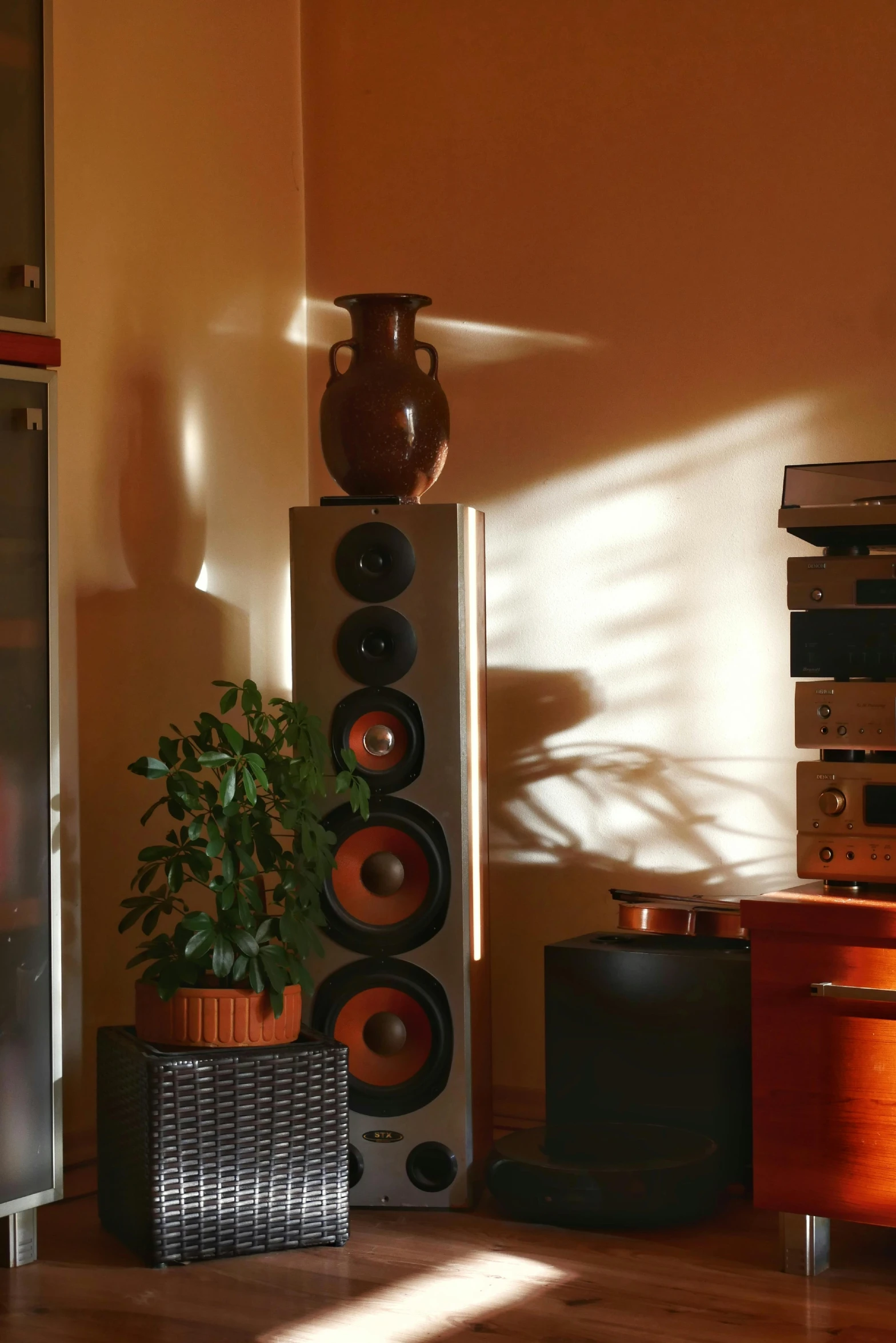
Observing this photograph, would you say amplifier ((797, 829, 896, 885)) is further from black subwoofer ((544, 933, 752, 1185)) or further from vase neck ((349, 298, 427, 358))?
vase neck ((349, 298, 427, 358))

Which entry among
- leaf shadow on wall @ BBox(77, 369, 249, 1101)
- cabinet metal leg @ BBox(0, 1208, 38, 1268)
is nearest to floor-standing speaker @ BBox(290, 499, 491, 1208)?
leaf shadow on wall @ BBox(77, 369, 249, 1101)

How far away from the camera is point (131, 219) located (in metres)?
2.52

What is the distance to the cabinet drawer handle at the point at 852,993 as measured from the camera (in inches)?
73.0

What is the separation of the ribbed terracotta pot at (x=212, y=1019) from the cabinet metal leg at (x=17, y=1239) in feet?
0.91

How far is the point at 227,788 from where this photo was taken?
6.59 feet

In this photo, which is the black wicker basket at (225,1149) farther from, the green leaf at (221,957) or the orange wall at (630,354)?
the orange wall at (630,354)

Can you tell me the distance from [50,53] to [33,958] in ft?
4.02

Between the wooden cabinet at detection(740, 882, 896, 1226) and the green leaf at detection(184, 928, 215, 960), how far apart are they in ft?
2.36

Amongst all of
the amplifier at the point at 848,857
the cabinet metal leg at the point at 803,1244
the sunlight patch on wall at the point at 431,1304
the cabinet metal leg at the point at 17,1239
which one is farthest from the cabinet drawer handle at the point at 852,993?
the cabinet metal leg at the point at 17,1239

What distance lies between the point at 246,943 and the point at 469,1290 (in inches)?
21.1

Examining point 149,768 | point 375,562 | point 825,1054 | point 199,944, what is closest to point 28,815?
point 149,768

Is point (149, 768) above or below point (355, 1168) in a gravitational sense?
above

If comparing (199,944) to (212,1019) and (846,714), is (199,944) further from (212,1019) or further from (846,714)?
(846,714)

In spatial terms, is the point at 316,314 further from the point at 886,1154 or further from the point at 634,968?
the point at 886,1154
